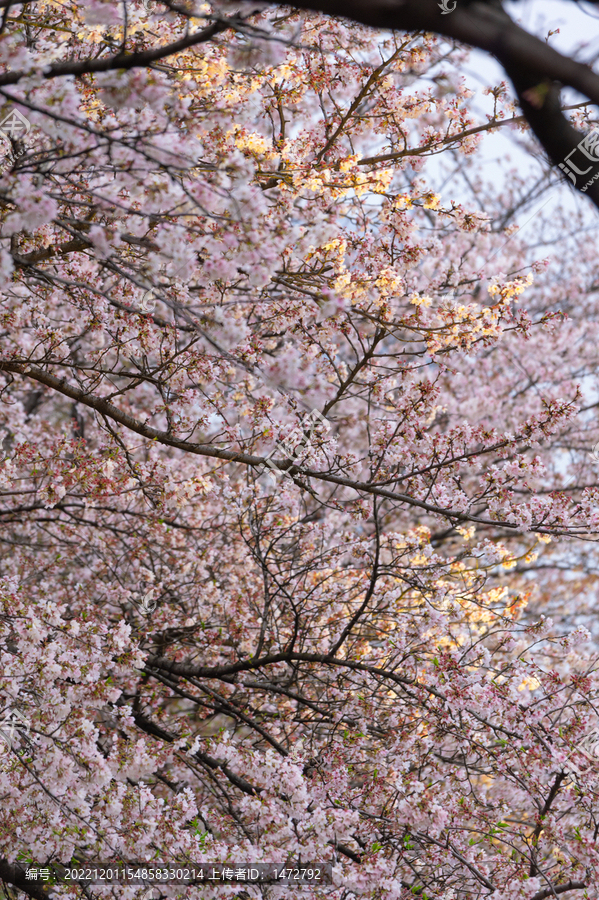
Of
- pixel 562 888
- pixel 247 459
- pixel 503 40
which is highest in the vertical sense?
pixel 247 459

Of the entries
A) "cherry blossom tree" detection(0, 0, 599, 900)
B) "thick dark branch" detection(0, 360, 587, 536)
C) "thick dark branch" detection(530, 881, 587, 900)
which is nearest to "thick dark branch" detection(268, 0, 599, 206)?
"cherry blossom tree" detection(0, 0, 599, 900)

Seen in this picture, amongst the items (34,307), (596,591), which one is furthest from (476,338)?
(596,591)

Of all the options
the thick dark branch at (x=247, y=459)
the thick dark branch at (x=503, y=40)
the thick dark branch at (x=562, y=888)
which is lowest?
the thick dark branch at (x=562, y=888)

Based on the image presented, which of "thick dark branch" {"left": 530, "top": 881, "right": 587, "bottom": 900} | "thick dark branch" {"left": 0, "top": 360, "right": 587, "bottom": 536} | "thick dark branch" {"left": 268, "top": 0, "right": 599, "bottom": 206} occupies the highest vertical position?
"thick dark branch" {"left": 0, "top": 360, "right": 587, "bottom": 536}

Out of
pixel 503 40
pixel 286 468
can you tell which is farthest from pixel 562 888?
pixel 503 40

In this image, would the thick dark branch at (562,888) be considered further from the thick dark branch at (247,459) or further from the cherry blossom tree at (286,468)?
the thick dark branch at (247,459)

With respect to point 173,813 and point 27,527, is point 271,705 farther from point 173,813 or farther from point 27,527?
point 27,527

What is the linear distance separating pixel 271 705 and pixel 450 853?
207 cm

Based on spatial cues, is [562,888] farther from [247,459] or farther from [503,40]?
[503,40]

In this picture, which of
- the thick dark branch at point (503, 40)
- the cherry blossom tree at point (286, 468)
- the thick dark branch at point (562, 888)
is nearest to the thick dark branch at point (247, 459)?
the cherry blossom tree at point (286, 468)

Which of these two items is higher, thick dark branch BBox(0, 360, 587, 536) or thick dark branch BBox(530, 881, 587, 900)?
thick dark branch BBox(0, 360, 587, 536)

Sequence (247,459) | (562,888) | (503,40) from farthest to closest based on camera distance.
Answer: (247,459) → (562,888) → (503,40)

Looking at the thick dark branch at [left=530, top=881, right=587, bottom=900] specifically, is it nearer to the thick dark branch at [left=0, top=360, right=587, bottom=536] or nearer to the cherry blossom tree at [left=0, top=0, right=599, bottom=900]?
the cherry blossom tree at [left=0, top=0, right=599, bottom=900]

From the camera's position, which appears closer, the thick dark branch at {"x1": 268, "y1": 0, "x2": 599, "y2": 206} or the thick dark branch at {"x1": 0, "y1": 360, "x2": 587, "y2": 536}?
the thick dark branch at {"x1": 268, "y1": 0, "x2": 599, "y2": 206}
